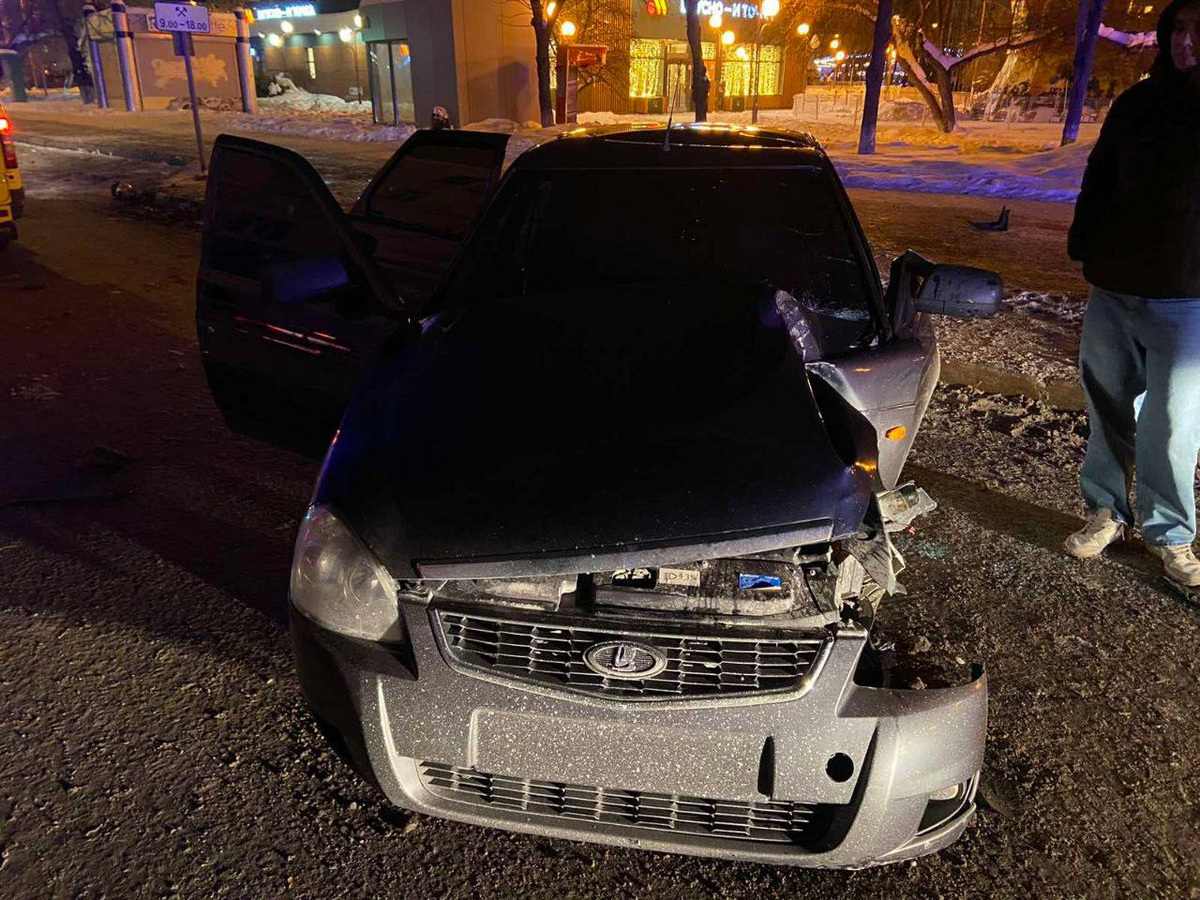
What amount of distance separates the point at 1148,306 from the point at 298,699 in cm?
341

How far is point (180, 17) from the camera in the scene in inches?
495

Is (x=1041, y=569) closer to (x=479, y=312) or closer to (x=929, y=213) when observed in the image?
(x=479, y=312)

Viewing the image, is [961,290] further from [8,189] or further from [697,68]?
[697,68]

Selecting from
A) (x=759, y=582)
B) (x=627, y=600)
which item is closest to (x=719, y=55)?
(x=759, y=582)

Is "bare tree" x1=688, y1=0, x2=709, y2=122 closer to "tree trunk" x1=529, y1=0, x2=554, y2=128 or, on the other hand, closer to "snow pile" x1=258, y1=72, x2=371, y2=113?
"tree trunk" x1=529, y1=0, x2=554, y2=128

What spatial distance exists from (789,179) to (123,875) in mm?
3130

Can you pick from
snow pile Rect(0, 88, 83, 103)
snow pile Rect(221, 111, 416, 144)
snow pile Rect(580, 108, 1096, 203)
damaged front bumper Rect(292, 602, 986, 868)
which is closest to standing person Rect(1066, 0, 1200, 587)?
damaged front bumper Rect(292, 602, 986, 868)

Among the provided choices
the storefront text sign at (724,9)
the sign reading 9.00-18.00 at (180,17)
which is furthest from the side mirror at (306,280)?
the storefront text sign at (724,9)

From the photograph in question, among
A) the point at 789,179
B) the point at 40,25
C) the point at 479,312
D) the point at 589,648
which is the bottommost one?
the point at 589,648

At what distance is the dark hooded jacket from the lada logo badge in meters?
2.67

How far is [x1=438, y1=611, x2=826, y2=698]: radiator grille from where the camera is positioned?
1.84m

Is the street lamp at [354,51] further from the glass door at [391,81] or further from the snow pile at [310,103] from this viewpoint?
the glass door at [391,81]

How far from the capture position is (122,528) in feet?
12.7

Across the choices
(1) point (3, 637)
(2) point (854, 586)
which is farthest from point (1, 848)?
(2) point (854, 586)
